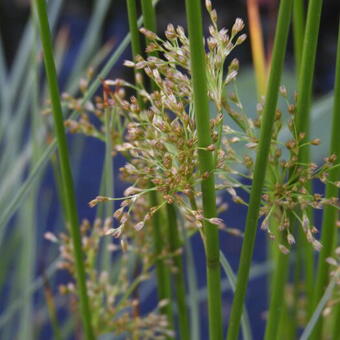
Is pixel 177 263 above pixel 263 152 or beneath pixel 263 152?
beneath

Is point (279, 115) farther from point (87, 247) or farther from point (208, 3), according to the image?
point (87, 247)

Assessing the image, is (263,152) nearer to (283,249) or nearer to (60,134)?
(283,249)

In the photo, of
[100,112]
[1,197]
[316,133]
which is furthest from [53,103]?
[316,133]

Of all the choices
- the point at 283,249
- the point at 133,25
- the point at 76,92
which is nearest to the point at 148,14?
the point at 133,25

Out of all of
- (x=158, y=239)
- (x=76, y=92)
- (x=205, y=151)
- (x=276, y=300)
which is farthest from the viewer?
(x=76, y=92)

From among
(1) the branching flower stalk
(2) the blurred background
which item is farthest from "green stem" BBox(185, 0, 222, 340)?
(2) the blurred background

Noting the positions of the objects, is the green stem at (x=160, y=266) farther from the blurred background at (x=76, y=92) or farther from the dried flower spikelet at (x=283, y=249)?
the blurred background at (x=76, y=92)
